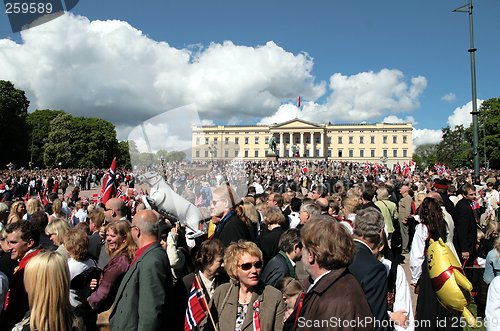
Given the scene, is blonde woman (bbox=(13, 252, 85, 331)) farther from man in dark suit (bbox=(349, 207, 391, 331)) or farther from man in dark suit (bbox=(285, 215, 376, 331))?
man in dark suit (bbox=(349, 207, 391, 331))

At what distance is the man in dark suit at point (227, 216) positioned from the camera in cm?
407

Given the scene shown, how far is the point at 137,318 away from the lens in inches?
121

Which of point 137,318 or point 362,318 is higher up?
point 362,318

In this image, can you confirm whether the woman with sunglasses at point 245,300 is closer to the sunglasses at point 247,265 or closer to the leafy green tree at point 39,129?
the sunglasses at point 247,265

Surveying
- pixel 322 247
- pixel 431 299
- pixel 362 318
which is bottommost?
pixel 431 299

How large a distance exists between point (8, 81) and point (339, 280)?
217 feet

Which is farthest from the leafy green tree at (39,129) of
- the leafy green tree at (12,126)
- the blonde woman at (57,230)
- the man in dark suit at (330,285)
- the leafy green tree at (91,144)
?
the man in dark suit at (330,285)

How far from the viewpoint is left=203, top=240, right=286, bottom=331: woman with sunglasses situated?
9.75 ft

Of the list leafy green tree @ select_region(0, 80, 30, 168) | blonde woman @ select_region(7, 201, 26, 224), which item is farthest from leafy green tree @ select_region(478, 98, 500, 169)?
leafy green tree @ select_region(0, 80, 30, 168)

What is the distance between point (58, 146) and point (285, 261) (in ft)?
232

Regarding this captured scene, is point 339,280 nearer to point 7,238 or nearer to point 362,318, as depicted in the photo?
point 362,318

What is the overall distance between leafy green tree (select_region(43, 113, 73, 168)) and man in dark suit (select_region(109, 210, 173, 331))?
70039 millimetres

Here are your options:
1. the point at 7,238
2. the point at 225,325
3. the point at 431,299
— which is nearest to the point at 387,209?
the point at 431,299

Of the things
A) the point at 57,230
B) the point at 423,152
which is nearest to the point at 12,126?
the point at 57,230
